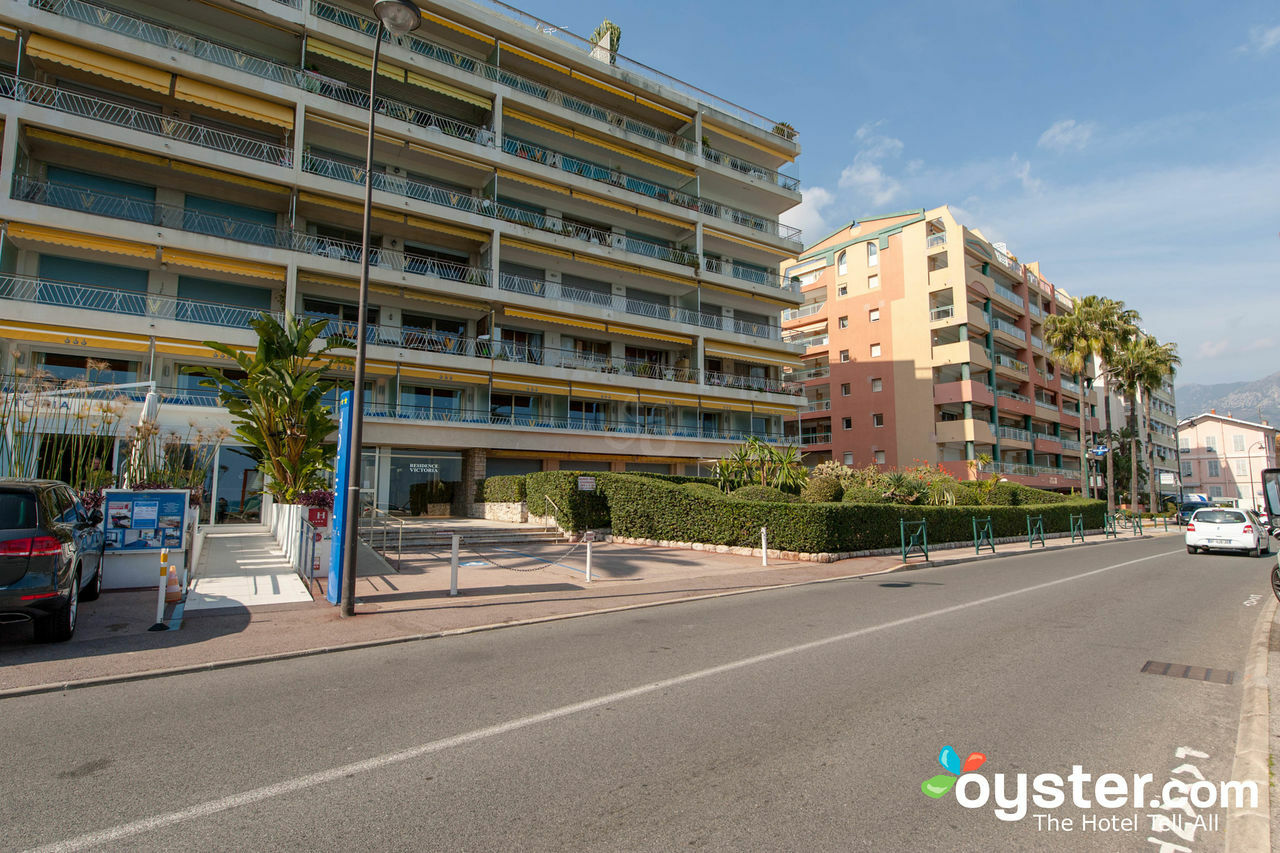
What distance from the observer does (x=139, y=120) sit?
22.5 m

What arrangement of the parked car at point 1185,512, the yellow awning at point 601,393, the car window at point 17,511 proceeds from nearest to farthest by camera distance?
the car window at point 17,511 < the yellow awning at point 601,393 < the parked car at point 1185,512

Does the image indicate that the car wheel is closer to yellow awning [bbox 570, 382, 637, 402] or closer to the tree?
the tree

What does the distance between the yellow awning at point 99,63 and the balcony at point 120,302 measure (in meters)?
6.92

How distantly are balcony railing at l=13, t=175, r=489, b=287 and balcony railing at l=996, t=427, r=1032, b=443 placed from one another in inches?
1386

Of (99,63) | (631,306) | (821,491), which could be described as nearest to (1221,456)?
(631,306)

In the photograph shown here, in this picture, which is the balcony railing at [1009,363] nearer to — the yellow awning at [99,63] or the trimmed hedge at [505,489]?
the trimmed hedge at [505,489]

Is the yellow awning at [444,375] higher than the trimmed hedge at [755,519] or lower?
higher

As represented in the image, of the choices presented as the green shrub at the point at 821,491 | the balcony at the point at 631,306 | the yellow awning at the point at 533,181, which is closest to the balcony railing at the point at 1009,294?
the balcony at the point at 631,306

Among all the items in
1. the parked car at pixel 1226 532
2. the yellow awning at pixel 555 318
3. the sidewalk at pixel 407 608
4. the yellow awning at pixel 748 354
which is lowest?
the sidewalk at pixel 407 608

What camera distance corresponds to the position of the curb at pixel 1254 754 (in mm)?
3219

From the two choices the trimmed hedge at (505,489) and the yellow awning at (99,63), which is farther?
the trimmed hedge at (505,489)

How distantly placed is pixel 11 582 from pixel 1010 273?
55.5 metres

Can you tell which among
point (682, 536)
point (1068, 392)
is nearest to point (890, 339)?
point (1068, 392)

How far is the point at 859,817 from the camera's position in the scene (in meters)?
Result: 3.46
